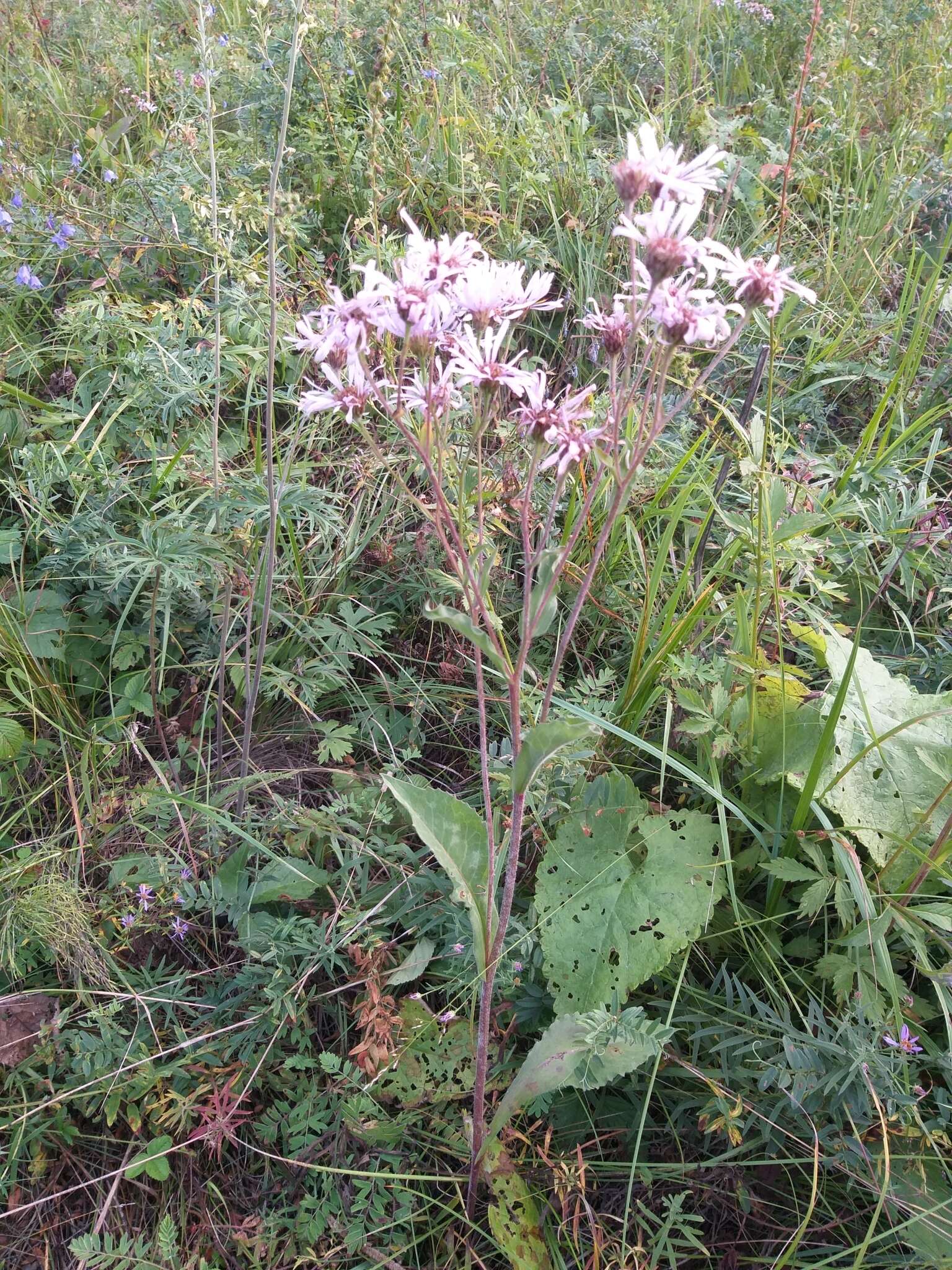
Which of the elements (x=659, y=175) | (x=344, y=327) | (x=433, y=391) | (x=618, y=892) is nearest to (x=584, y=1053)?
(x=618, y=892)

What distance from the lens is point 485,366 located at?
4.12 feet

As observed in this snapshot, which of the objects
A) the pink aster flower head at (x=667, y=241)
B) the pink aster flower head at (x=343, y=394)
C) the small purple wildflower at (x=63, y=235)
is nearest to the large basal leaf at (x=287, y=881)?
the pink aster flower head at (x=343, y=394)

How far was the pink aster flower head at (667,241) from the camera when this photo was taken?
1065 mm

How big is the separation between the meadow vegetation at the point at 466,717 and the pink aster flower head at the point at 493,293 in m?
0.01

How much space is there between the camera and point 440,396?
1.28 meters

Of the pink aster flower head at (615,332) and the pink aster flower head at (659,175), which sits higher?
the pink aster flower head at (659,175)

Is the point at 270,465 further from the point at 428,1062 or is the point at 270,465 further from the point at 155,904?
the point at 428,1062

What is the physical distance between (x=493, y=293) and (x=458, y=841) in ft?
2.83

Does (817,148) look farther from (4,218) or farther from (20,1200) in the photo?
(20,1200)

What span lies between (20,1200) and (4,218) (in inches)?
110

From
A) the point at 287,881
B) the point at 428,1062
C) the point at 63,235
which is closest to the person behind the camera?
the point at 428,1062

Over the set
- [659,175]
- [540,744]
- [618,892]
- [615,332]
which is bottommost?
[618,892]

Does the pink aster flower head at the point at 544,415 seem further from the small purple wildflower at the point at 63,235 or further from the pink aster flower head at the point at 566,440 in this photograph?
the small purple wildflower at the point at 63,235

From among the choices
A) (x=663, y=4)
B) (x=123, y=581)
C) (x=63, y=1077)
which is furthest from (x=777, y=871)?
(x=663, y=4)
